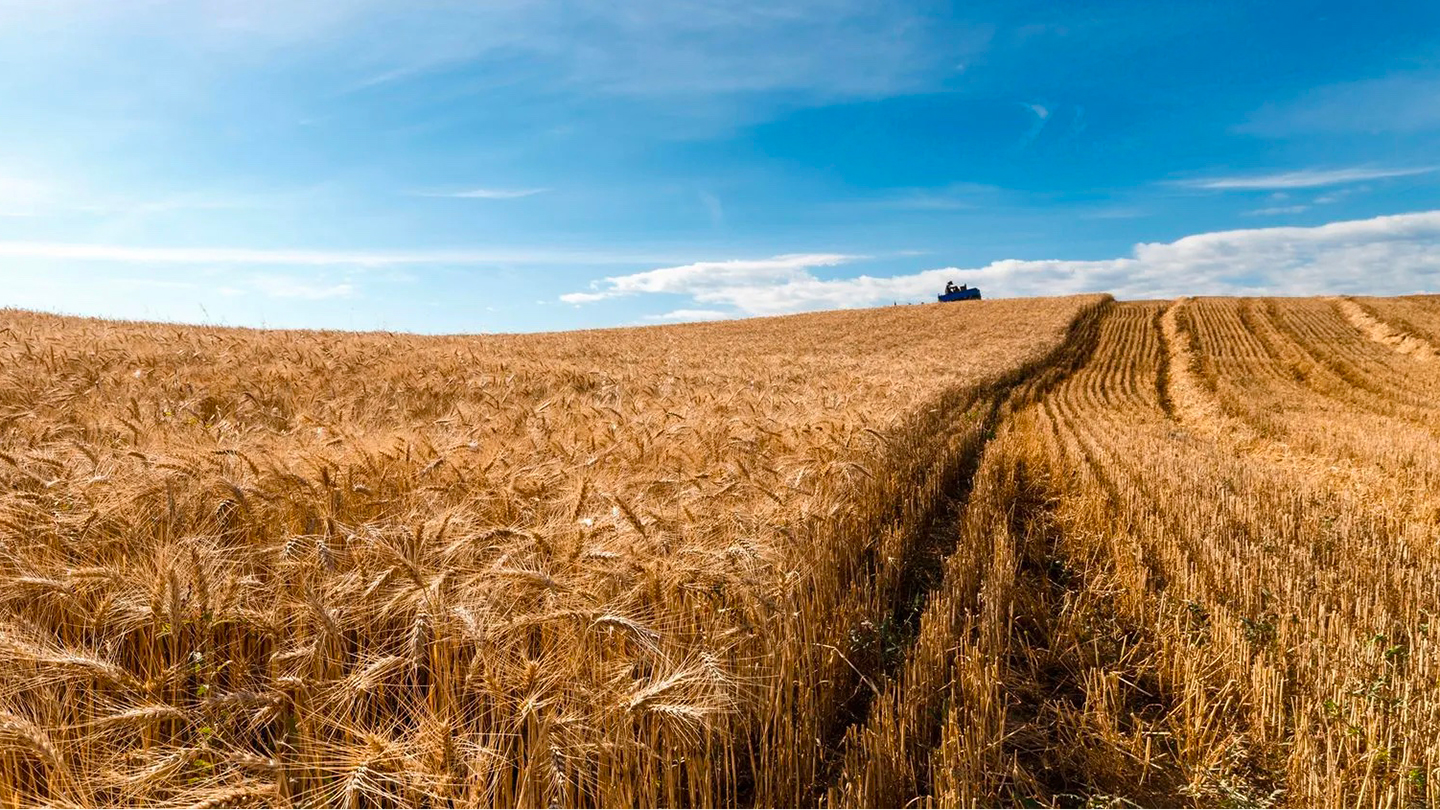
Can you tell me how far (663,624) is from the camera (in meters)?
2.61

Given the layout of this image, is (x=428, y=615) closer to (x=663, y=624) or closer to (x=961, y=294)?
(x=663, y=624)

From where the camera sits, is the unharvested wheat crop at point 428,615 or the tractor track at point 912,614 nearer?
the unharvested wheat crop at point 428,615

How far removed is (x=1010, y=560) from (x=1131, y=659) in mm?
840

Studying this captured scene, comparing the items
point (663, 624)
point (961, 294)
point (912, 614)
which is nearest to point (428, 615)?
point (663, 624)

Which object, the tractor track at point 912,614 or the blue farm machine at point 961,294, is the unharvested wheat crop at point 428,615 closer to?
the tractor track at point 912,614

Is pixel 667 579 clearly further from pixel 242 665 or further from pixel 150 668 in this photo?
pixel 150 668

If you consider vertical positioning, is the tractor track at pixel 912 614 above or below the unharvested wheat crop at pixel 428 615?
below

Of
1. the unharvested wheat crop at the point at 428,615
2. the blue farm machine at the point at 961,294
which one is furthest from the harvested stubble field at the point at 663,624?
the blue farm machine at the point at 961,294

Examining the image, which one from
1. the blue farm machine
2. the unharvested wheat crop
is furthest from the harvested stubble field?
the blue farm machine

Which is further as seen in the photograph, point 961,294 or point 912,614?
Answer: point 961,294

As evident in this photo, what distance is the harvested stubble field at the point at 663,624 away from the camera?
2039mm

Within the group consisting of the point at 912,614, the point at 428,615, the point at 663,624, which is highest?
the point at 428,615

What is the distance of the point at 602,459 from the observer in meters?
4.43

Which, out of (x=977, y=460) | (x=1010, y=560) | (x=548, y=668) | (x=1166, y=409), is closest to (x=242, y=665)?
(x=548, y=668)
